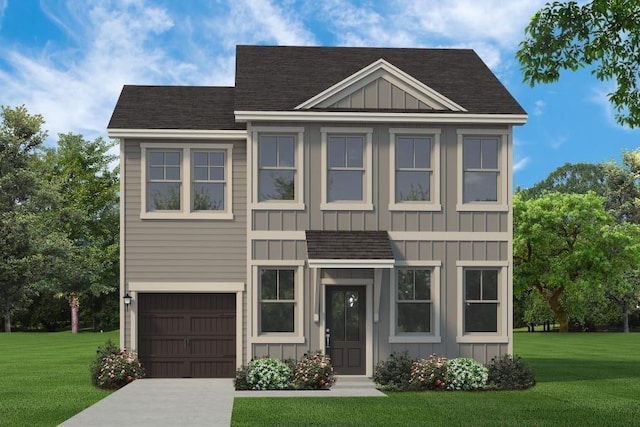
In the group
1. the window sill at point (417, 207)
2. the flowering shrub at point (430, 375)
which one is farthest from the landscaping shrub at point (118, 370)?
the window sill at point (417, 207)

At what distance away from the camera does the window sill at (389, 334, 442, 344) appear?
70.4 feet

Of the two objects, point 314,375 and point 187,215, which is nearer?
point 314,375

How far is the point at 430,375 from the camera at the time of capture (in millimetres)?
20344

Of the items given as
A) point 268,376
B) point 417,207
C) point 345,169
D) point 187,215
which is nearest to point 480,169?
point 417,207

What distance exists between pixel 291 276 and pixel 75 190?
39.8 m

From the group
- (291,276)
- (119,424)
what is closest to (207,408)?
(119,424)

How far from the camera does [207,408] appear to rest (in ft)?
55.6

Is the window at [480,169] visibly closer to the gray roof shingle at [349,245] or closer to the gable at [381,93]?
the gable at [381,93]

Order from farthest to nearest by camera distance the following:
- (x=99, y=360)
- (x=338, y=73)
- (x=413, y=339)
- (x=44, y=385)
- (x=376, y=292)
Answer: (x=338, y=73) → (x=44, y=385) → (x=99, y=360) → (x=413, y=339) → (x=376, y=292)

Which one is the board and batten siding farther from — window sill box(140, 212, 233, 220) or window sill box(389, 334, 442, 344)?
window sill box(140, 212, 233, 220)

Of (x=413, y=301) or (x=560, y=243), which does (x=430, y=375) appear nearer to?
(x=413, y=301)

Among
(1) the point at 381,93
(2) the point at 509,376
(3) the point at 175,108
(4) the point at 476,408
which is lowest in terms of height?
(4) the point at 476,408

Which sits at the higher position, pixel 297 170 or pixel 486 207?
pixel 297 170

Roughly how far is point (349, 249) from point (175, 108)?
6.34 m
